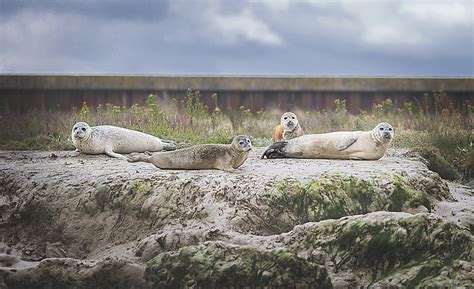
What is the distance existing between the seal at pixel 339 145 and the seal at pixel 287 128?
187mm

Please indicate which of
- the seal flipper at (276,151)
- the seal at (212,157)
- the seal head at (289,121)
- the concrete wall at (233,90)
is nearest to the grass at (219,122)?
the concrete wall at (233,90)

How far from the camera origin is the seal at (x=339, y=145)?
689 centimetres

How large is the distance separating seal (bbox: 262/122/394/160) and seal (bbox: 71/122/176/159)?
0.85m

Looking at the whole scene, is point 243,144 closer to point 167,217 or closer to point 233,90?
point 167,217

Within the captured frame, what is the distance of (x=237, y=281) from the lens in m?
5.37

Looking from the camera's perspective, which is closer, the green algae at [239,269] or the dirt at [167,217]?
the green algae at [239,269]

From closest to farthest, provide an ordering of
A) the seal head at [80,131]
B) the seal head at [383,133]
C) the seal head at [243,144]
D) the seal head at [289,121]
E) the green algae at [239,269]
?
the green algae at [239,269] < the seal head at [243,144] < the seal head at [383,133] < the seal head at [80,131] < the seal head at [289,121]

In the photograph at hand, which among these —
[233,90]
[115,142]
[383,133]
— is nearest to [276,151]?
[233,90]

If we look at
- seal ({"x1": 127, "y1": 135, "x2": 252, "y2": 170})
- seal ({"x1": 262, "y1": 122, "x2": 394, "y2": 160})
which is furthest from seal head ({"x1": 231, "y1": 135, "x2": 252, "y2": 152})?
seal ({"x1": 262, "y1": 122, "x2": 394, "y2": 160})

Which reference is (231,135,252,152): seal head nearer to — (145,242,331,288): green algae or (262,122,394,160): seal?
(262,122,394,160): seal

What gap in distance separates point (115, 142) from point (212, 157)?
1.19 metres

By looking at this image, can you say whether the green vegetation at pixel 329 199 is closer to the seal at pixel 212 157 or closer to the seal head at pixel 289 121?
the seal at pixel 212 157

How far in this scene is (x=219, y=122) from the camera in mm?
7387

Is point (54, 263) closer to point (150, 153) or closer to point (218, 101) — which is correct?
point (150, 153)
